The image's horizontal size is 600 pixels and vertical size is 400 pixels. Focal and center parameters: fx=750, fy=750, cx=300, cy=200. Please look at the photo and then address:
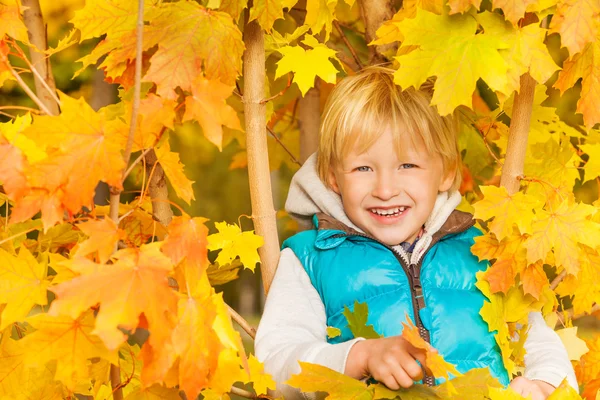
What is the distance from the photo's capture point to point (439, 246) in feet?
7.25

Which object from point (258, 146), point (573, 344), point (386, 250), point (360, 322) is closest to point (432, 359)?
point (360, 322)

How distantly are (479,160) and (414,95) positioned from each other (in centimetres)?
91

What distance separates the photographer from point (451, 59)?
187 centimetres

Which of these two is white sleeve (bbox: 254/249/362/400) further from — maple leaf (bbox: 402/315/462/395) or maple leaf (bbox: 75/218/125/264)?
maple leaf (bbox: 75/218/125/264)

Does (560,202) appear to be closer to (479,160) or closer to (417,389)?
(417,389)

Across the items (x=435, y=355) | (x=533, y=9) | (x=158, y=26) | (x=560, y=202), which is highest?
(x=533, y=9)

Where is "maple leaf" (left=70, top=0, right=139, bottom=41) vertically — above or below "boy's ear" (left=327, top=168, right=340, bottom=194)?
above

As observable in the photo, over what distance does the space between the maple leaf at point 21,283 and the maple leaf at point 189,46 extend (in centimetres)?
57

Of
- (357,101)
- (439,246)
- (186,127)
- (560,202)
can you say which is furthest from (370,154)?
(186,127)

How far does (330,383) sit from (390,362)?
0.48 feet

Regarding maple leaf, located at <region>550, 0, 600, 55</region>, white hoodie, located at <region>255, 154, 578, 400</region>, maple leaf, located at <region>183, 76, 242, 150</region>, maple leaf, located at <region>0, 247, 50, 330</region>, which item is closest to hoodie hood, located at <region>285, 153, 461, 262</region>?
white hoodie, located at <region>255, 154, 578, 400</region>

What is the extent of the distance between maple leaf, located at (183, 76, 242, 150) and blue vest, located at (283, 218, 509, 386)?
0.68 meters

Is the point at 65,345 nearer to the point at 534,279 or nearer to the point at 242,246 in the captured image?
the point at 242,246

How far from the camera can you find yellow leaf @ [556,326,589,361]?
241cm
